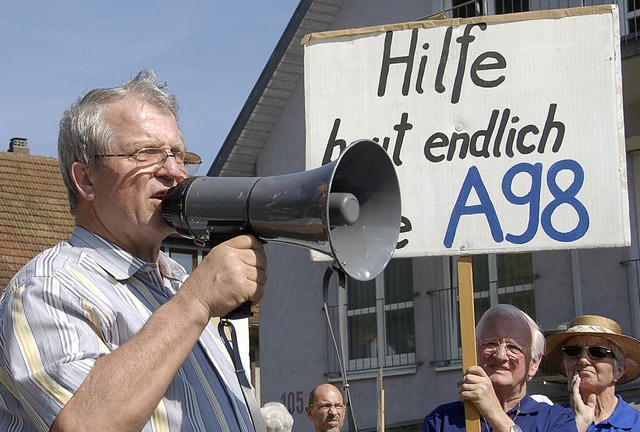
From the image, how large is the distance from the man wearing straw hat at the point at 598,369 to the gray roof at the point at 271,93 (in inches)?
459

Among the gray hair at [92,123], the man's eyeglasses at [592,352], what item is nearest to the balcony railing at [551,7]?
the man's eyeglasses at [592,352]

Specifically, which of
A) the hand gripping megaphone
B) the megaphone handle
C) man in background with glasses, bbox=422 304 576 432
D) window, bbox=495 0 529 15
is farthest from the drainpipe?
the megaphone handle

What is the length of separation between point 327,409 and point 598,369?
8.08ft

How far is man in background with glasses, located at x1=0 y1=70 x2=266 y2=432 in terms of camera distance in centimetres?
264

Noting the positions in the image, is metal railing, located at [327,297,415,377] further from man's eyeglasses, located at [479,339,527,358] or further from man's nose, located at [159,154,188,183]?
man's nose, located at [159,154,188,183]

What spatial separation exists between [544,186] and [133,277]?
2365mm

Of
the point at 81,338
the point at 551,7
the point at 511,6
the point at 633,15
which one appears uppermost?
the point at 511,6

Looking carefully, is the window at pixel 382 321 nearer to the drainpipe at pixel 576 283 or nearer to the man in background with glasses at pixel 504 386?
the drainpipe at pixel 576 283

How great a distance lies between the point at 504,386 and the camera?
17.0 feet

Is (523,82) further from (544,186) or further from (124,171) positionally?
(124,171)

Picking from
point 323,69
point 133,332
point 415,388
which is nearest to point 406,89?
point 323,69

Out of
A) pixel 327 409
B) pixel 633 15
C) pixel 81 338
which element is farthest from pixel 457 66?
pixel 633 15

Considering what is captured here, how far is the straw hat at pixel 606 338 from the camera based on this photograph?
634 centimetres

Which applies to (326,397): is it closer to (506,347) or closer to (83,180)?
(506,347)
